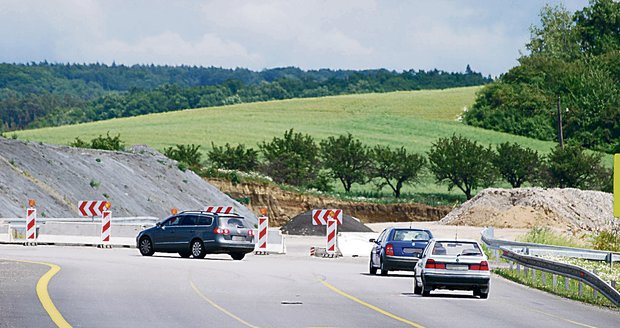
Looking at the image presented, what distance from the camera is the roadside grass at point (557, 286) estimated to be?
79.8ft

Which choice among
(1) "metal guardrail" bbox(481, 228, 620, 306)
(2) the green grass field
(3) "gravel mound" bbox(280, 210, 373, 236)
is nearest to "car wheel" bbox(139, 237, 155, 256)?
(1) "metal guardrail" bbox(481, 228, 620, 306)

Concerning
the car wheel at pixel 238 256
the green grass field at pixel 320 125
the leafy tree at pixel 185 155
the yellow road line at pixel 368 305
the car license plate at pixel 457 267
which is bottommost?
the yellow road line at pixel 368 305

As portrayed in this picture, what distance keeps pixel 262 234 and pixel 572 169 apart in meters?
63.9

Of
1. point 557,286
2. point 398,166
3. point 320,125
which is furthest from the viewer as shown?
point 320,125

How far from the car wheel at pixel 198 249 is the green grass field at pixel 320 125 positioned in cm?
7148

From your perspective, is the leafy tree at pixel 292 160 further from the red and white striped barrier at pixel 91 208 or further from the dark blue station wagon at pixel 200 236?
the dark blue station wagon at pixel 200 236

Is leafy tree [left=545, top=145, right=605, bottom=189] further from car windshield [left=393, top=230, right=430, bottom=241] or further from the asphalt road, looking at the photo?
the asphalt road

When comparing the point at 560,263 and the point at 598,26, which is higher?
the point at 598,26

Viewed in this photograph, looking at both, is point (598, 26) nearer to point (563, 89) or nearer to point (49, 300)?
point (563, 89)

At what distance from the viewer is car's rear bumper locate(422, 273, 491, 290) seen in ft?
78.0

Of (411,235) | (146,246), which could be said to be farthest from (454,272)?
(146,246)

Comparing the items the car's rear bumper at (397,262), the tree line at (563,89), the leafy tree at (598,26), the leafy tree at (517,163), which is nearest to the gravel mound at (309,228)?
the leafy tree at (517,163)

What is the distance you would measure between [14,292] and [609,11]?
494 feet

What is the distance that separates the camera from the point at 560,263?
26.1 m
